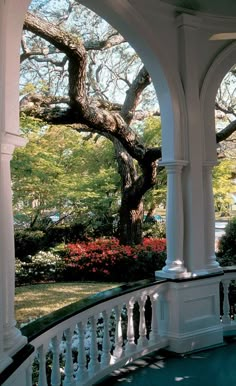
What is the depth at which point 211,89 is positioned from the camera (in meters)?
4.33

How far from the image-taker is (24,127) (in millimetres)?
8492

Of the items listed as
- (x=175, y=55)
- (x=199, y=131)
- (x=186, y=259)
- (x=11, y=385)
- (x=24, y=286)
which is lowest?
(x=24, y=286)

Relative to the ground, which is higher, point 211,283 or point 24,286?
point 211,283

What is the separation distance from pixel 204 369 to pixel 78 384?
3.85ft

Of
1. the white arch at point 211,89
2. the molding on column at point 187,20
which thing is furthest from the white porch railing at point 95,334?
the molding on column at point 187,20

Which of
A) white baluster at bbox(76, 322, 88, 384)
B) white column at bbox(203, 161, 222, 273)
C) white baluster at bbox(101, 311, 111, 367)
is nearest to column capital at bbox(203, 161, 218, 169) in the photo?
white column at bbox(203, 161, 222, 273)

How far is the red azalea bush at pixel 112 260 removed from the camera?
369 inches

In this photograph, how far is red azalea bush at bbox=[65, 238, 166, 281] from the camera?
30.8 feet

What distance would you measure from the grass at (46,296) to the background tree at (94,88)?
6.33 feet

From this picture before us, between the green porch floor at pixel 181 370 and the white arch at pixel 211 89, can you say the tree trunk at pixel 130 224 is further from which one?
the green porch floor at pixel 181 370

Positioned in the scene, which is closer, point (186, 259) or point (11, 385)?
point (11, 385)

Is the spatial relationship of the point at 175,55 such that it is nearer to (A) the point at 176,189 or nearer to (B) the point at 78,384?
(A) the point at 176,189

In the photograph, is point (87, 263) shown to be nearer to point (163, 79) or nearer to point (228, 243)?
point (228, 243)

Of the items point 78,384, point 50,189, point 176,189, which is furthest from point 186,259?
point 50,189
